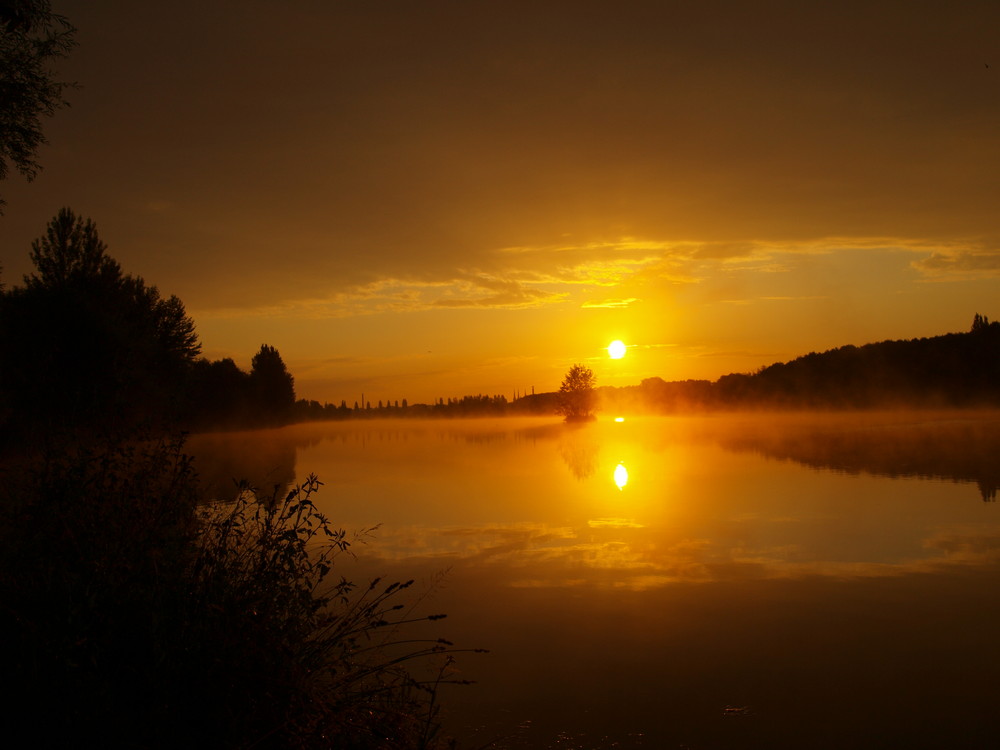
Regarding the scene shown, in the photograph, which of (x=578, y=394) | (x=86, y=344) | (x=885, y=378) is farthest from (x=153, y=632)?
(x=885, y=378)

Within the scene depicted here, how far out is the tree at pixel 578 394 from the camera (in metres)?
93.2

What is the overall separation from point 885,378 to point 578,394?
49442 mm

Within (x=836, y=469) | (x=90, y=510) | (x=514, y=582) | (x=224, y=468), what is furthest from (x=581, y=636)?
(x=224, y=468)

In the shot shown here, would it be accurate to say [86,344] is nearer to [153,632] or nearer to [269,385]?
[153,632]

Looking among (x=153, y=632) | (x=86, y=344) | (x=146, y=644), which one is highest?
(x=86, y=344)

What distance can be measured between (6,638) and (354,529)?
1140 centimetres

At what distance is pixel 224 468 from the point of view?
3008 centimetres

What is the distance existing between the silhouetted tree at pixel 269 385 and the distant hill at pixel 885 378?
168 ft

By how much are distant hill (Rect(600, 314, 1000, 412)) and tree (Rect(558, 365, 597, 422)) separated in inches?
709

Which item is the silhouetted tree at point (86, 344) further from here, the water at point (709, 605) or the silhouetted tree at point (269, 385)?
the silhouetted tree at point (269, 385)

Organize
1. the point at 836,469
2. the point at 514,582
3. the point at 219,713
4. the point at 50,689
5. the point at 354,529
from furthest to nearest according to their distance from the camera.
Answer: the point at 836,469 < the point at 354,529 < the point at 514,582 < the point at 219,713 < the point at 50,689

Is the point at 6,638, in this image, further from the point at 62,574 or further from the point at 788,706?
the point at 788,706

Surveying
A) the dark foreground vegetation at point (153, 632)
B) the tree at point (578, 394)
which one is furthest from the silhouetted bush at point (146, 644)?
the tree at point (578, 394)

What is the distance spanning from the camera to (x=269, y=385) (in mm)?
96438
